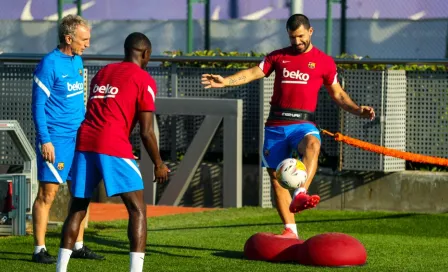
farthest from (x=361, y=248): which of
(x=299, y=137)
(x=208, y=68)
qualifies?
(x=208, y=68)

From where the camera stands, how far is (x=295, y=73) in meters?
11.4

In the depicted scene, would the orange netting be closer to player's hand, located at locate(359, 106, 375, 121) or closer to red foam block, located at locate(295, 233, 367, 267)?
player's hand, located at locate(359, 106, 375, 121)

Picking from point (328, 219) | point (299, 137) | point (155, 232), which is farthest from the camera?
point (328, 219)

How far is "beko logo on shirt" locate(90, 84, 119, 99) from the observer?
29.6ft

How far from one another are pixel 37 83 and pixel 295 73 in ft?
7.62

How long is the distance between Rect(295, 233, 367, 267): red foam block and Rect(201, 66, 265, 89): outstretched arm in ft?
5.24

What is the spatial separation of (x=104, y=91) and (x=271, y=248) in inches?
92.5

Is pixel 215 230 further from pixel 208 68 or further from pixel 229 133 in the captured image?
pixel 208 68

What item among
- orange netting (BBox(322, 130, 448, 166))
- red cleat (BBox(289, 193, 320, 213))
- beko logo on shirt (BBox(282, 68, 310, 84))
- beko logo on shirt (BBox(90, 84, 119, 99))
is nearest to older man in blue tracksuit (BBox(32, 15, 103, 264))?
beko logo on shirt (BBox(90, 84, 119, 99))

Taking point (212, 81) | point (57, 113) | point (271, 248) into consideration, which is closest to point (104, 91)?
point (57, 113)

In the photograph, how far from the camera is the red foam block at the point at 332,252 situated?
1026 centimetres

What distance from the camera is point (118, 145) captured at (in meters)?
9.02

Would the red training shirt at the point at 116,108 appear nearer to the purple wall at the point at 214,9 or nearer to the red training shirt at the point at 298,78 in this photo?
the red training shirt at the point at 298,78

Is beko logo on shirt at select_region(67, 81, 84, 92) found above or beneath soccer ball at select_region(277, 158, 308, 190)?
above
